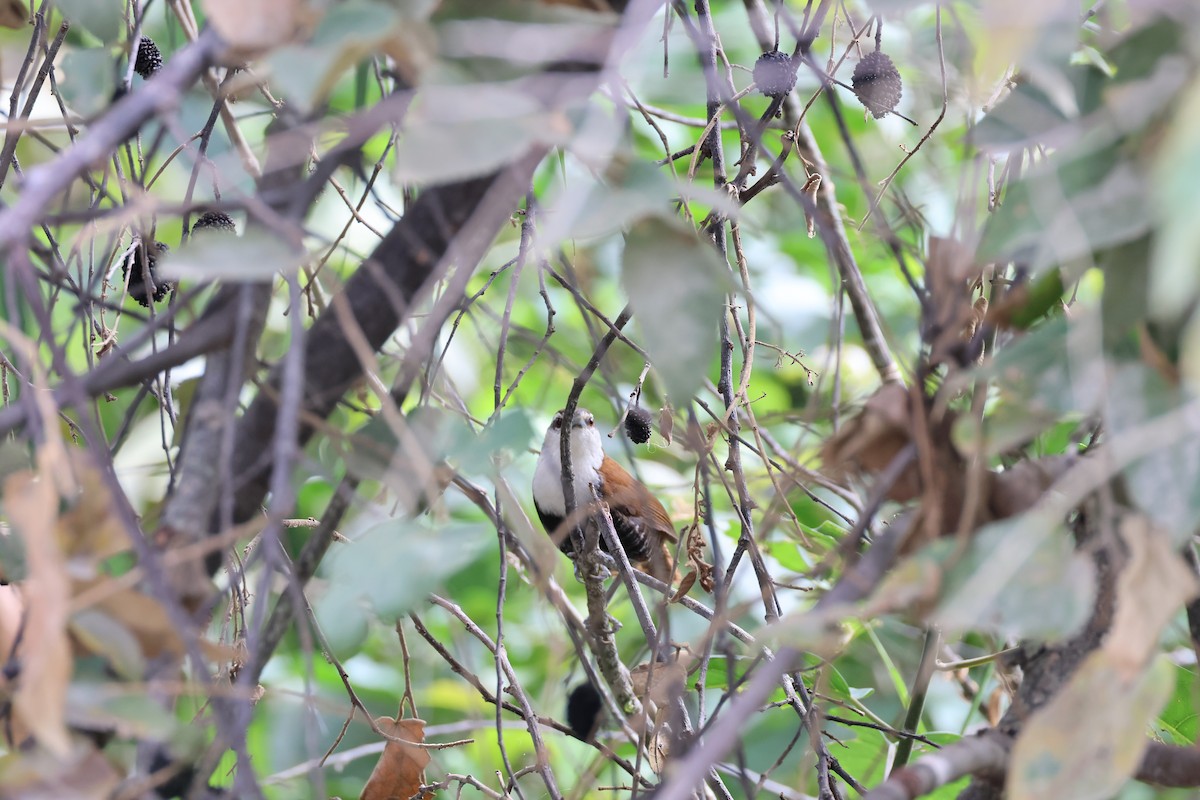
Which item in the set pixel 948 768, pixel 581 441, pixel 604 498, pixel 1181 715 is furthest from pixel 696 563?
pixel 581 441

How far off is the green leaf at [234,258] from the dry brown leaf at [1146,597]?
0.64 m

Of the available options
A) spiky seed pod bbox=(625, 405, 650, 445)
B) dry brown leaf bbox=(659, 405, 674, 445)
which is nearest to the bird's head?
spiky seed pod bbox=(625, 405, 650, 445)

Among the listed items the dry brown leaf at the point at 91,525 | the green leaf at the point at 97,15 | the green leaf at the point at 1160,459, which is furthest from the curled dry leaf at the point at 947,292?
the green leaf at the point at 97,15

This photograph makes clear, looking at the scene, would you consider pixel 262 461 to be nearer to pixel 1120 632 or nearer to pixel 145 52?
pixel 1120 632

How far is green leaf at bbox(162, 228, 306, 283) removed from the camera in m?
0.78

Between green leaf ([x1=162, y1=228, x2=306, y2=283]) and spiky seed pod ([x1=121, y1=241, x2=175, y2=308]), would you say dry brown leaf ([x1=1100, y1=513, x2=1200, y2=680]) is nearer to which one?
green leaf ([x1=162, y1=228, x2=306, y2=283])

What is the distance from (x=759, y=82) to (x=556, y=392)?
8.13ft

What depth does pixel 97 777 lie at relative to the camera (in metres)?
0.77

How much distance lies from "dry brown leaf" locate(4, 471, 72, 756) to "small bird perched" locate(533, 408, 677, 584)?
2.32m

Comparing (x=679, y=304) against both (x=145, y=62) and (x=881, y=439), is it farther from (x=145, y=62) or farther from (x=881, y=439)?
(x=145, y=62)

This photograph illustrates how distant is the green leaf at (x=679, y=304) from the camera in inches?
32.4

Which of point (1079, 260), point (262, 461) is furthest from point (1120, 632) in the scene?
point (262, 461)

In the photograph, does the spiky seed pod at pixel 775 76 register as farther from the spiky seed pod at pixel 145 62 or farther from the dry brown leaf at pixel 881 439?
the spiky seed pod at pixel 145 62

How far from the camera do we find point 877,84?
5.47 feet
